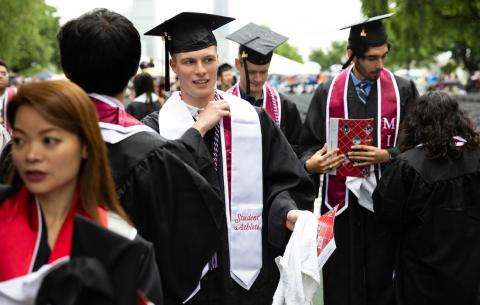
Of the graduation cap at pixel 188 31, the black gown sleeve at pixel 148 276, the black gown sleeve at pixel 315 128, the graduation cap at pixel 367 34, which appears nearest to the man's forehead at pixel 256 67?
the black gown sleeve at pixel 315 128

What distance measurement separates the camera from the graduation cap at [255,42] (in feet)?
17.4

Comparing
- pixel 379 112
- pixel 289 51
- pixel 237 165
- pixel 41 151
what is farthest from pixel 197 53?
pixel 289 51

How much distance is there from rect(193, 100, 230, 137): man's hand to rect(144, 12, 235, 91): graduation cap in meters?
0.37

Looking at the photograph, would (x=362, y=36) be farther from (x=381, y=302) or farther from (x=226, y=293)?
(x=226, y=293)

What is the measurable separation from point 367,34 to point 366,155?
0.94 meters

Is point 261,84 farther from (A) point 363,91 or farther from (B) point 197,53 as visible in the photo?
(B) point 197,53

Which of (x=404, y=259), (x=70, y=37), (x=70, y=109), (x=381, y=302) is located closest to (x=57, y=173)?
(x=70, y=109)

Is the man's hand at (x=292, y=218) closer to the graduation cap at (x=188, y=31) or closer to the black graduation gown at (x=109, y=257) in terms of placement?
the graduation cap at (x=188, y=31)

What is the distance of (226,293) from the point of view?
341 cm

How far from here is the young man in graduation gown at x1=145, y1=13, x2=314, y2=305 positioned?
347 cm

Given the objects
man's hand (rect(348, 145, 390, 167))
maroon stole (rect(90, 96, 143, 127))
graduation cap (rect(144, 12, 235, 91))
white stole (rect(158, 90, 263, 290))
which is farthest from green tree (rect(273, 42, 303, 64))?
maroon stole (rect(90, 96, 143, 127))

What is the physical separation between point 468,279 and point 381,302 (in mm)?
751

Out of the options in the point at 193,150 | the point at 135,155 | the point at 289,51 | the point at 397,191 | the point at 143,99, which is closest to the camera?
the point at 135,155

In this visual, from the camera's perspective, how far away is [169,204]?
269cm
